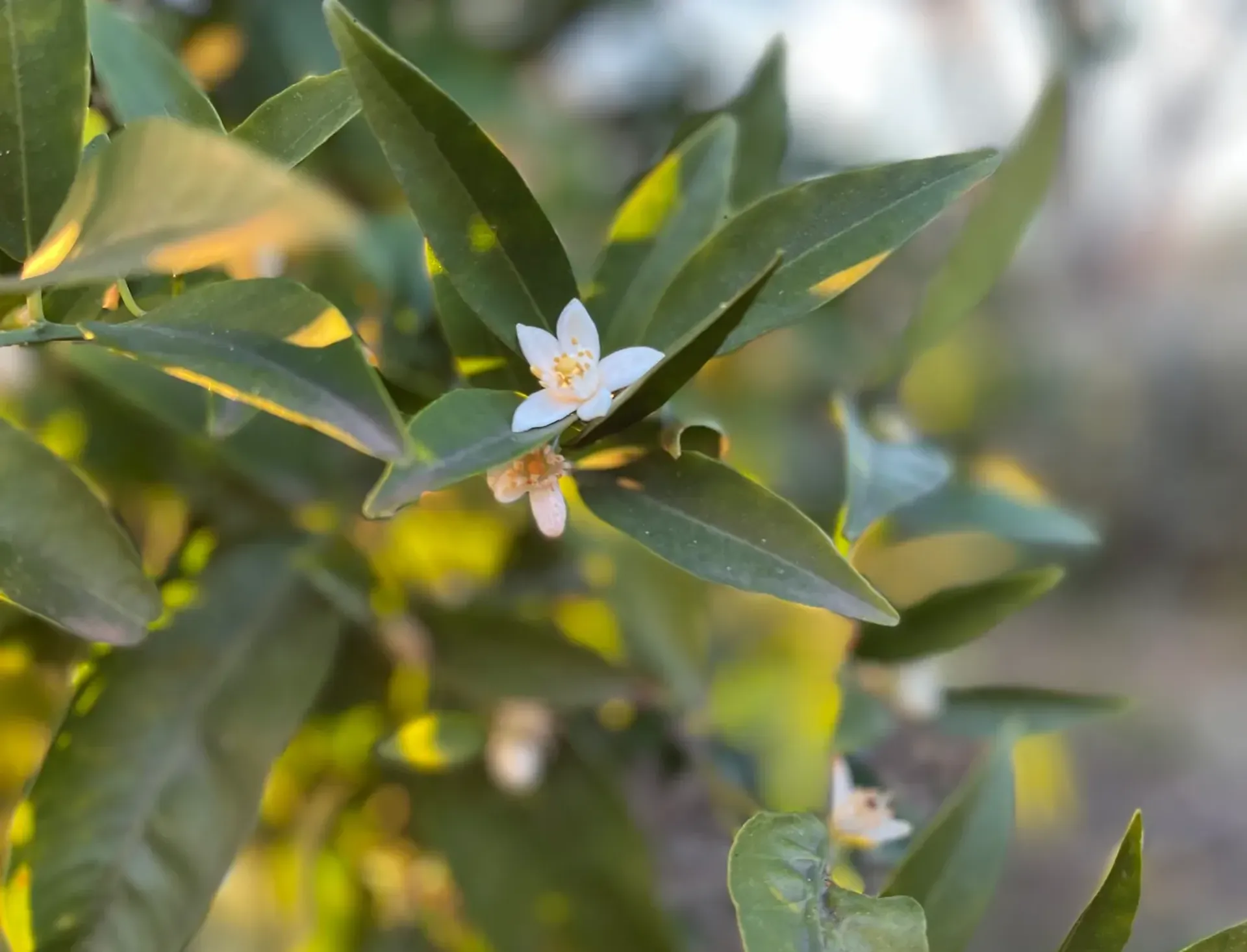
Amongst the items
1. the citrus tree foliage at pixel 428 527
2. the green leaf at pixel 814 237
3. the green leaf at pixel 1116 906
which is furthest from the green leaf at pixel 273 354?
the green leaf at pixel 1116 906

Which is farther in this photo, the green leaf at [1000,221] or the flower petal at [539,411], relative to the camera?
the green leaf at [1000,221]

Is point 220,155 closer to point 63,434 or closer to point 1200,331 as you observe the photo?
point 63,434

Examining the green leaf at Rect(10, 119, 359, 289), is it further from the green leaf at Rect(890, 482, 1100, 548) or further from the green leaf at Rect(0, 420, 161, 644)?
the green leaf at Rect(890, 482, 1100, 548)

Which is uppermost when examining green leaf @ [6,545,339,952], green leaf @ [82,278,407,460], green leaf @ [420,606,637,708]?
green leaf @ [82,278,407,460]

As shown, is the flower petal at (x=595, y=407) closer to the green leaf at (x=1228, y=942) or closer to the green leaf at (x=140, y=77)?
the green leaf at (x=140, y=77)

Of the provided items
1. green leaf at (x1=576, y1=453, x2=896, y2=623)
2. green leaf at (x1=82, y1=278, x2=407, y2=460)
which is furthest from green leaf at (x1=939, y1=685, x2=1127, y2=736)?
green leaf at (x1=82, y1=278, x2=407, y2=460)

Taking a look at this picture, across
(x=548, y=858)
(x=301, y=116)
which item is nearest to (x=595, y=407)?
(x=301, y=116)

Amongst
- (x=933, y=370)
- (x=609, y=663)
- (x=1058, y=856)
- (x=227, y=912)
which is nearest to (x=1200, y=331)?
(x=933, y=370)
